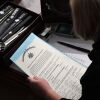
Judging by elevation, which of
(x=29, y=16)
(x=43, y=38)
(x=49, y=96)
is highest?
(x=29, y=16)

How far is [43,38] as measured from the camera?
131 centimetres

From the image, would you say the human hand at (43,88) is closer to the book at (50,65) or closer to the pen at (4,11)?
the book at (50,65)

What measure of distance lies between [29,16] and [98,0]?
578mm

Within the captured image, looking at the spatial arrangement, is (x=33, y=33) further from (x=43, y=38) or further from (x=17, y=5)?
(x=17, y=5)

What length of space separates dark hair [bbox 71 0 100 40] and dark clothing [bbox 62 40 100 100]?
0.15 ft

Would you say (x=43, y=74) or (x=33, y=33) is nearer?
(x=43, y=74)

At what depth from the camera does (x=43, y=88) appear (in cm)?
110

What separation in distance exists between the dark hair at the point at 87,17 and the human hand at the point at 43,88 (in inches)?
10.4

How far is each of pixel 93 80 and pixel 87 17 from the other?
0.19 metres

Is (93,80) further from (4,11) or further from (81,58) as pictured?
(4,11)

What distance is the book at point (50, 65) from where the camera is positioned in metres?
1.10

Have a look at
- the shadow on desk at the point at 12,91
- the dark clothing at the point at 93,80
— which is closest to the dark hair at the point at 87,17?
the dark clothing at the point at 93,80

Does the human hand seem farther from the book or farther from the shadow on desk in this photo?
the shadow on desk

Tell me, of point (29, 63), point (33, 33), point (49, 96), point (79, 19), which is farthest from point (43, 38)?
point (79, 19)
